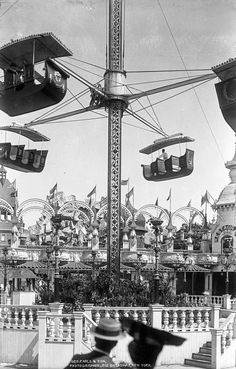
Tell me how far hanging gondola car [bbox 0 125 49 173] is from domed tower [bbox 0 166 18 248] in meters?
24.6

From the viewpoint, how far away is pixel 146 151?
20.2 m

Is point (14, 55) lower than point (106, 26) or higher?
lower

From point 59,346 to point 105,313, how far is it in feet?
4.55

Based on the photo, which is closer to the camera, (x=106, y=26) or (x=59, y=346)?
(x=59, y=346)

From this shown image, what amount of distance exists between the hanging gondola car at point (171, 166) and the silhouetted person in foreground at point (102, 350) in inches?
526

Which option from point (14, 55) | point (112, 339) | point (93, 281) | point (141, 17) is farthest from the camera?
point (141, 17)

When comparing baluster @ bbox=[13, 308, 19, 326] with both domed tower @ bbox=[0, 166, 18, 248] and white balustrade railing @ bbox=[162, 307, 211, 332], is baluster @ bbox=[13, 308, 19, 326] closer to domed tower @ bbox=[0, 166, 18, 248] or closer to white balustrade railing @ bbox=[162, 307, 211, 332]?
white balustrade railing @ bbox=[162, 307, 211, 332]

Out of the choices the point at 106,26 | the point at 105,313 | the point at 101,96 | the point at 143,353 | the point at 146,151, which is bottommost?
the point at 105,313

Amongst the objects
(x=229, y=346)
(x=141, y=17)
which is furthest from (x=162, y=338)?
(x=141, y=17)

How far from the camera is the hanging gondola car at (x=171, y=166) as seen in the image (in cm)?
1816

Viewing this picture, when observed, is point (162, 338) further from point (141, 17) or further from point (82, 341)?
point (141, 17)

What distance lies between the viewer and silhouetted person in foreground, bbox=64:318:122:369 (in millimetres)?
4949

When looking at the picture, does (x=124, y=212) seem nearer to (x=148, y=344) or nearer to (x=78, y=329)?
(x=78, y=329)

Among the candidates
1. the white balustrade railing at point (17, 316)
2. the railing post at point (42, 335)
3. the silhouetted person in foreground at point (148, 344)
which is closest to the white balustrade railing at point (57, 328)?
the railing post at point (42, 335)
